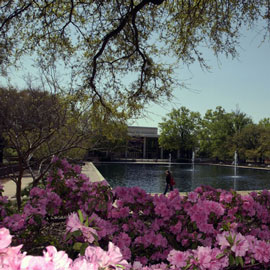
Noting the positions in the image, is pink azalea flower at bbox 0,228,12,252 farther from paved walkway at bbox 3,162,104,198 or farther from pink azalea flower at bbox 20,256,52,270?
paved walkway at bbox 3,162,104,198

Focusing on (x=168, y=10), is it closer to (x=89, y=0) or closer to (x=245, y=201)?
(x=89, y=0)

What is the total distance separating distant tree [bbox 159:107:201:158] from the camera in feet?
204

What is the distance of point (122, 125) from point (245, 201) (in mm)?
4329

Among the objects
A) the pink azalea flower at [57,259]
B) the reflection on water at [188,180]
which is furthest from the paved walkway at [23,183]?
the pink azalea flower at [57,259]

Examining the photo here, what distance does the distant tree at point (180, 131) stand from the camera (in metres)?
62.1

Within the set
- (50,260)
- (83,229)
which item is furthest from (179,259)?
(50,260)

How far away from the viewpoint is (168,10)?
7.27 m

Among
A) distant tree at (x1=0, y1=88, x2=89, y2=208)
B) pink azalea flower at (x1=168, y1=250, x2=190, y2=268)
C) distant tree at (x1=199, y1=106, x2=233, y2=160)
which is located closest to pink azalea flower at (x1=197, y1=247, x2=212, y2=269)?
pink azalea flower at (x1=168, y1=250, x2=190, y2=268)

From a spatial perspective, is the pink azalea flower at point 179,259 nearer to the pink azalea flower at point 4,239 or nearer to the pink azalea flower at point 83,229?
the pink azalea flower at point 83,229

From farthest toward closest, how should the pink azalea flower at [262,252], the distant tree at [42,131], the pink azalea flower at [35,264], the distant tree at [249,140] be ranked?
the distant tree at [249,140], the distant tree at [42,131], the pink azalea flower at [262,252], the pink azalea flower at [35,264]

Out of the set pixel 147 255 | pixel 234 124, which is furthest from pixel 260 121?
pixel 147 255

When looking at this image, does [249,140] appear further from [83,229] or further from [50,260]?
[50,260]

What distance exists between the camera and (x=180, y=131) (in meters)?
63.1

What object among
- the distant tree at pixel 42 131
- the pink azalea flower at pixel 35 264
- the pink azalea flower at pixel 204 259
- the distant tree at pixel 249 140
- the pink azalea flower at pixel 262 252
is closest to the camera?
the pink azalea flower at pixel 35 264
